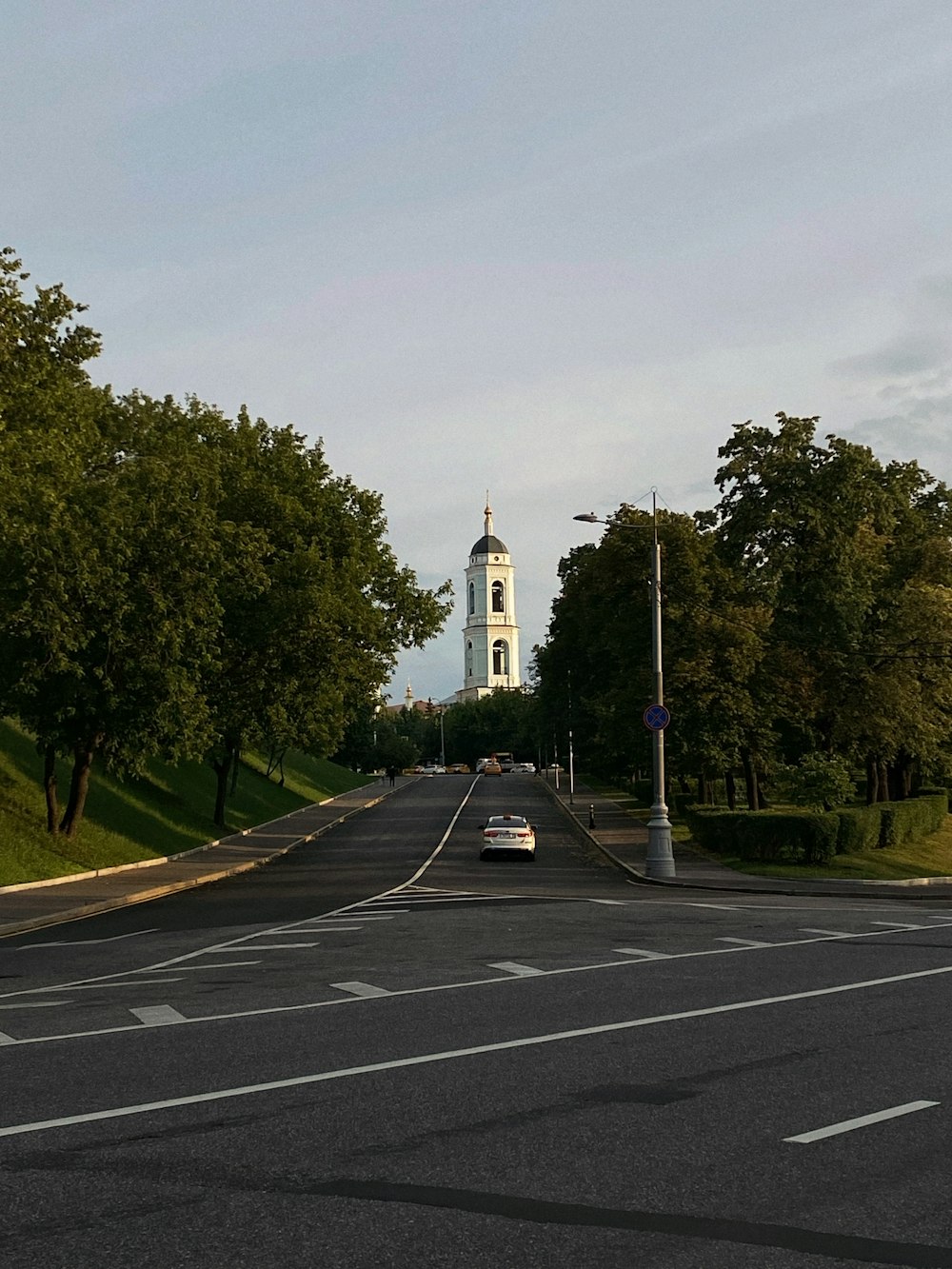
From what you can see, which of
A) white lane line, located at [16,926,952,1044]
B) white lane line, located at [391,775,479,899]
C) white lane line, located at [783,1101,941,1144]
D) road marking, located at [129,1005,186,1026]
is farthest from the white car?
white lane line, located at [783,1101,941,1144]

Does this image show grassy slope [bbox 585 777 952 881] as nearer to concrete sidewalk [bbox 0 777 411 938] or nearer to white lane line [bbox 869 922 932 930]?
white lane line [bbox 869 922 932 930]

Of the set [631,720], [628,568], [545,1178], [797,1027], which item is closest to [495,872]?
[631,720]

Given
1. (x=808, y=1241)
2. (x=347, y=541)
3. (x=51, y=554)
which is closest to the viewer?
(x=808, y=1241)

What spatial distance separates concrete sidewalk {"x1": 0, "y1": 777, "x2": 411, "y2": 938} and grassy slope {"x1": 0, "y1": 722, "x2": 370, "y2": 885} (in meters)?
0.63

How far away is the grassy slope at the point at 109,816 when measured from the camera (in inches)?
1298

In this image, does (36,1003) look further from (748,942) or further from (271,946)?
(748,942)

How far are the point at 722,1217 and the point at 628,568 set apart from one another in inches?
1644

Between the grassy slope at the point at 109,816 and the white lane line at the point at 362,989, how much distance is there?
58.6 ft

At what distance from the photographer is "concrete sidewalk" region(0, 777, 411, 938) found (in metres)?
25.2

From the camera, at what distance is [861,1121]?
7949 mm

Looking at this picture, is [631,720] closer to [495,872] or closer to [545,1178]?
[495,872]

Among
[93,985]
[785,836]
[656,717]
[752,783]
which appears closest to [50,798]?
[656,717]

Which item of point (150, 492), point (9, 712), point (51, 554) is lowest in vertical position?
point (9, 712)

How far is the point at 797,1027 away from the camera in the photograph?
37.2 ft
